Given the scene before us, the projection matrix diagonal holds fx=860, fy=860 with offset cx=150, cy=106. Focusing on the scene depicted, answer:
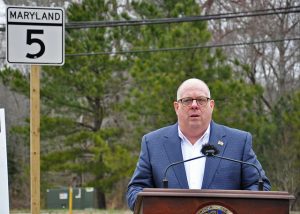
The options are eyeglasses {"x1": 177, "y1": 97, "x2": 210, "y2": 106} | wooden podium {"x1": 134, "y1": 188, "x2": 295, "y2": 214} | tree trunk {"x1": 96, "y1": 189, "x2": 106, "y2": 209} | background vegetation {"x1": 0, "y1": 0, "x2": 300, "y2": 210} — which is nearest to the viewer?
wooden podium {"x1": 134, "y1": 188, "x2": 295, "y2": 214}

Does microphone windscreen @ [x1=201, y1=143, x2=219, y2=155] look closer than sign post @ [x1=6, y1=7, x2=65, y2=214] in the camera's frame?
Yes

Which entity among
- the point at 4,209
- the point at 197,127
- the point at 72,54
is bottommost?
the point at 4,209

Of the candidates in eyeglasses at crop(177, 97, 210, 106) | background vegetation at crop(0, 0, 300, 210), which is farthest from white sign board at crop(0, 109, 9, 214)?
background vegetation at crop(0, 0, 300, 210)

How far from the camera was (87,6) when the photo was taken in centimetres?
3375

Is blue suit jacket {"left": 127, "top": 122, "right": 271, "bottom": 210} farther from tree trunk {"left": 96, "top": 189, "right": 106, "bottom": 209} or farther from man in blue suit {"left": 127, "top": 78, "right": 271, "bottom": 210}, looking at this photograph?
tree trunk {"left": 96, "top": 189, "right": 106, "bottom": 209}

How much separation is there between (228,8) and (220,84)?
883 centimetres

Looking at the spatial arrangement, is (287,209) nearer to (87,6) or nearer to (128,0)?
(87,6)

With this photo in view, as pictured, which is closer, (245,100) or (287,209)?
(287,209)

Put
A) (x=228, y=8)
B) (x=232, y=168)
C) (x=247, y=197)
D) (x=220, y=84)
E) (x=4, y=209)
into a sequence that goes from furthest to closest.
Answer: (x=228, y=8), (x=220, y=84), (x=4, y=209), (x=232, y=168), (x=247, y=197)

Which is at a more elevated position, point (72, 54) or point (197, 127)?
point (72, 54)

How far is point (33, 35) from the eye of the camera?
7477mm

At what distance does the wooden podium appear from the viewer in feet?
15.4

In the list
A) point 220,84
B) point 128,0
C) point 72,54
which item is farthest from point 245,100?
point 128,0

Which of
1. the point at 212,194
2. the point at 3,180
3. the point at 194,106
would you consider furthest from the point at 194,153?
the point at 3,180
